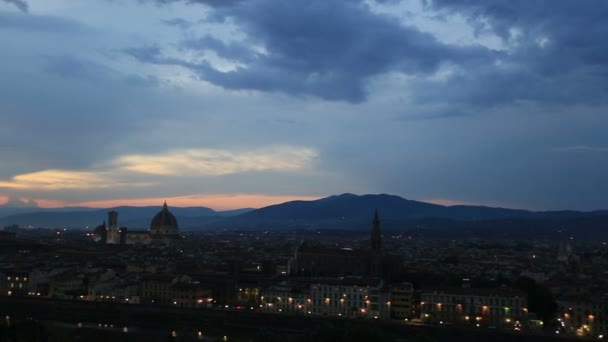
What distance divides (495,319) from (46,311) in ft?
95.7

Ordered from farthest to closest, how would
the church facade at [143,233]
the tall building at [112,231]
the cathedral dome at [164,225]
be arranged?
the tall building at [112,231] → the cathedral dome at [164,225] → the church facade at [143,233]

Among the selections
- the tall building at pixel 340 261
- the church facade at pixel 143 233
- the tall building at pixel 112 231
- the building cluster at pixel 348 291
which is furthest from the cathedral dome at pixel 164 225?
the tall building at pixel 340 261

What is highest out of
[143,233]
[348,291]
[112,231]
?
[112,231]

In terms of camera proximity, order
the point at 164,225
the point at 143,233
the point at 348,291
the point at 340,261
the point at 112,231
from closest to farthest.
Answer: the point at 348,291 < the point at 340,261 < the point at 143,233 < the point at 164,225 < the point at 112,231

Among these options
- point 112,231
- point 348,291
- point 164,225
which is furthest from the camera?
point 112,231

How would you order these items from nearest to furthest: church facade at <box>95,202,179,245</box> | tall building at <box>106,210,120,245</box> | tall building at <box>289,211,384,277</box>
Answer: tall building at <box>289,211,384,277</box> → church facade at <box>95,202,179,245</box> → tall building at <box>106,210,120,245</box>

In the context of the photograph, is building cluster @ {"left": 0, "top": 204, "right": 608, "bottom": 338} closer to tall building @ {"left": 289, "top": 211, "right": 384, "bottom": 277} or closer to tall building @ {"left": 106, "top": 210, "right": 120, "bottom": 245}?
tall building @ {"left": 289, "top": 211, "right": 384, "bottom": 277}

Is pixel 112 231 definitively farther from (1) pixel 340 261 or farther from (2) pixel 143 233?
(1) pixel 340 261

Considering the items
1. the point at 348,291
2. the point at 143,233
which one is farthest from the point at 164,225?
the point at 348,291

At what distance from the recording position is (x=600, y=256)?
316ft

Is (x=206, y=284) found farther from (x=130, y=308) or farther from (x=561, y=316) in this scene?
(x=561, y=316)

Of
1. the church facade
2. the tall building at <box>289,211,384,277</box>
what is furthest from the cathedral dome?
the tall building at <box>289,211,384,277</box>

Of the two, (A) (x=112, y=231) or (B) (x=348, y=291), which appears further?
(A) (x=112, y=231)

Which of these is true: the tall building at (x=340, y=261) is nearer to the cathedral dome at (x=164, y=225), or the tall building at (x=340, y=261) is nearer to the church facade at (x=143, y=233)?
the church facade at (x=143, y=233)
